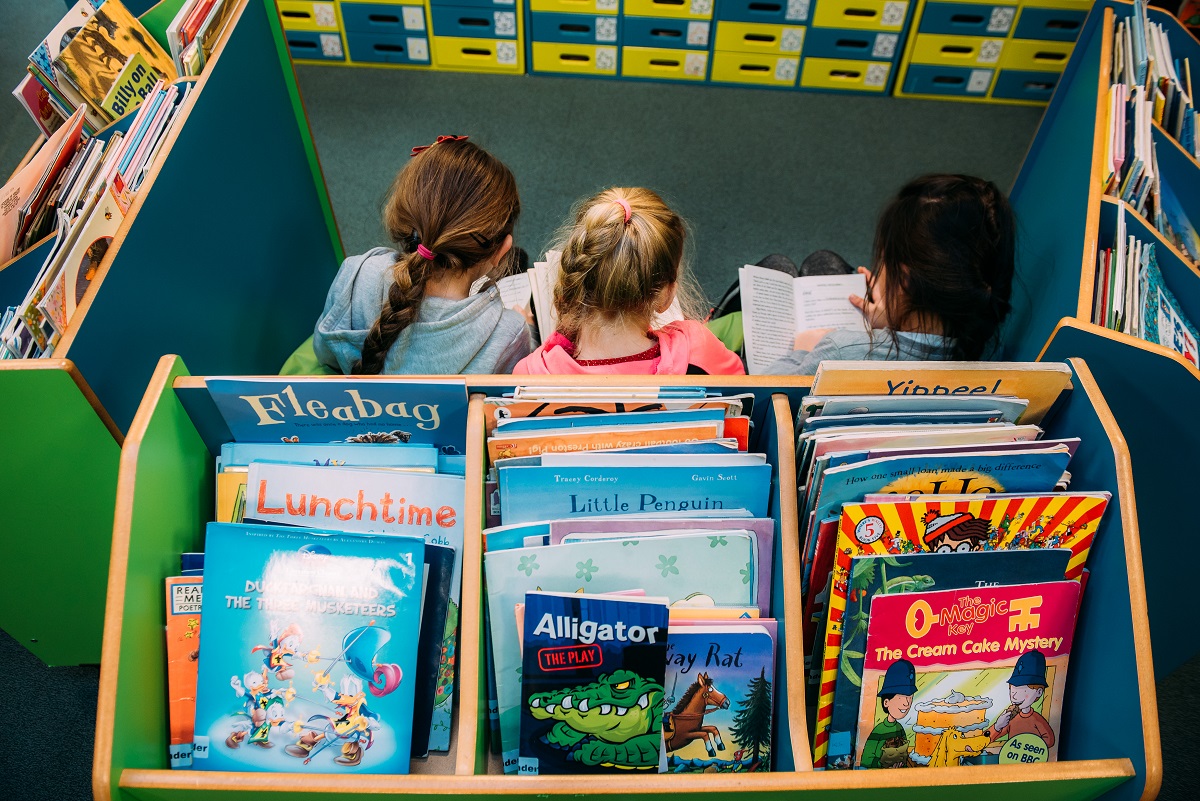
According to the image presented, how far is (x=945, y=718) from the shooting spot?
1210 millimetres

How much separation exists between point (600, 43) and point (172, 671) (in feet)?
9.70

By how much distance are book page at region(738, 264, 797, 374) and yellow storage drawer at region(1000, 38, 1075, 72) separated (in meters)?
2.06

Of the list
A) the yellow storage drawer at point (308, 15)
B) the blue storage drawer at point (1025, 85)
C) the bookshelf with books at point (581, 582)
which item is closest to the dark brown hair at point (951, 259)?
the bookshelf with books at point (581, 582)

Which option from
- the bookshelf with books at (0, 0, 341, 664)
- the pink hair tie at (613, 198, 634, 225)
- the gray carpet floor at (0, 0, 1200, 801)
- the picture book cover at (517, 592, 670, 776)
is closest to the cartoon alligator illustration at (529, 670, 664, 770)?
the picture book cover at (517, 592, 670, 776)

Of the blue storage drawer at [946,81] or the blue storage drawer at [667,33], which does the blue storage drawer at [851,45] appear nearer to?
Answer: the blue storage drawer at [946,81]

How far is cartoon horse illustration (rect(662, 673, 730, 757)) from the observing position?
1211 mm

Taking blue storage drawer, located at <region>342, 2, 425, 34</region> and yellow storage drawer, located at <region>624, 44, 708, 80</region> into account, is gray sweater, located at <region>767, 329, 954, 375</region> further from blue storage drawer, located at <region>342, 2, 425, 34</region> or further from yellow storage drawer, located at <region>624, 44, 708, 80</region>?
blue storage drawer, located at <region>342, 2, 425, 34</region>

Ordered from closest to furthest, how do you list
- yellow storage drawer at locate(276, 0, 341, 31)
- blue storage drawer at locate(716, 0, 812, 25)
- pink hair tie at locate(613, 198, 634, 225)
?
pink hair tie at locate(613, 198, 634, 225)
blue storage drawer at locate(716, 0, 812, 25)
yellow storage drawer at locate(276, 0, 341, 31)

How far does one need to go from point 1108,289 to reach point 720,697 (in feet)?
3.70

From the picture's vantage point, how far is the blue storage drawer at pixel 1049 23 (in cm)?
322

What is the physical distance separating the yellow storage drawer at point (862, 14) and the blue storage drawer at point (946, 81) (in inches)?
9.4

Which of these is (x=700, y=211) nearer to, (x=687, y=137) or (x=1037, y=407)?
(x=687, y=137)

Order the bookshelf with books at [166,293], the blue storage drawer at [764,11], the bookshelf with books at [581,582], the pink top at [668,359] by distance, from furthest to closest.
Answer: the blue storage drawer at [764,11]
the pink top at [668,359]
the bookshelf with books at [166,293]
the bookshelf with books at [581,582]

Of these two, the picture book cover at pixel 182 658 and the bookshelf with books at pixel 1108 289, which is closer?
the picture book cover at pixel 182 658
